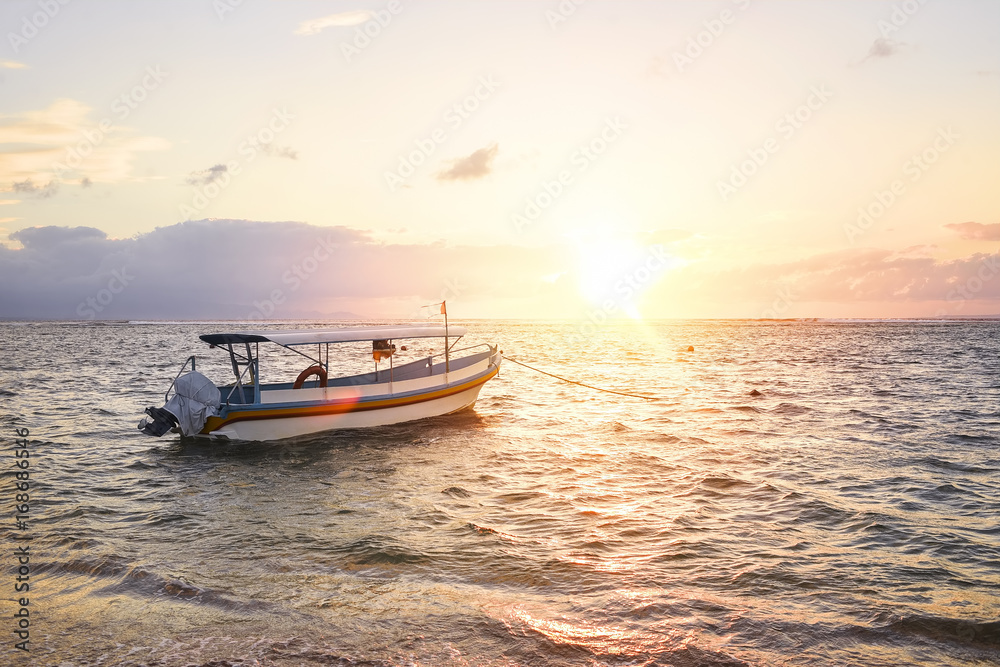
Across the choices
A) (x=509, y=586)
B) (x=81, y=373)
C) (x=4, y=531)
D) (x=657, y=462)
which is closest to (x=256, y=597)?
(x=509, y=586)

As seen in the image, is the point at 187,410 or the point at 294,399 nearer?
the point at 187,410

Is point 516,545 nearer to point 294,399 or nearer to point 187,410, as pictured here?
point 294,399

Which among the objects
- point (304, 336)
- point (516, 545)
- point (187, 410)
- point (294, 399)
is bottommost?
point (516, 545)

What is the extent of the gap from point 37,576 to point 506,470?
9476 mm

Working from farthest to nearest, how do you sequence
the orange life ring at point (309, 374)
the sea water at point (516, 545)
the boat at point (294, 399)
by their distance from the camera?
the orange life ring at point (309, 374) < the boat at point (294, 399) < the sea water at point (516, 545)

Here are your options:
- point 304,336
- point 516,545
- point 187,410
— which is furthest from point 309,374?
point 516,545

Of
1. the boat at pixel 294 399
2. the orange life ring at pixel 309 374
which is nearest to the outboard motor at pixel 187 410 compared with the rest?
the boat at pixel 294 399

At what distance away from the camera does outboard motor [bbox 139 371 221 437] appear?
1794 centimetres

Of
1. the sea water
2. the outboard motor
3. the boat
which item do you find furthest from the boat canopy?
the sea water

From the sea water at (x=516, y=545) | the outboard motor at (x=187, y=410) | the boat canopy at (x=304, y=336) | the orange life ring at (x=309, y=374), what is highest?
the boat canopy at (x=304, y=336)

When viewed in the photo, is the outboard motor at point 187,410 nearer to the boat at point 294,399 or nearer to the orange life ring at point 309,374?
the boat at point 294,399

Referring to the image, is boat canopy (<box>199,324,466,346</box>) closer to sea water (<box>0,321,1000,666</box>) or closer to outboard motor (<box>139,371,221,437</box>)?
outboard motor (<box>139,371,221,437</box>)

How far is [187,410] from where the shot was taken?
1800cm

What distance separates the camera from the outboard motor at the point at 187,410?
17.9m
